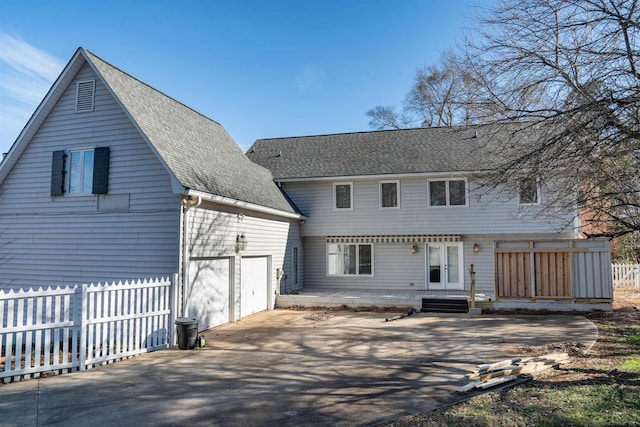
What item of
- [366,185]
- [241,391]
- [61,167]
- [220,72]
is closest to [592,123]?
[241,391]

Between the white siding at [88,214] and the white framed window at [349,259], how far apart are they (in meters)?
9.56

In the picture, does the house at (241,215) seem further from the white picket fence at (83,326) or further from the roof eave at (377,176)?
the white picket fence at (83,326)

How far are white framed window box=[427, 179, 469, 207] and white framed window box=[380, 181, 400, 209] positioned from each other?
1.40 meters

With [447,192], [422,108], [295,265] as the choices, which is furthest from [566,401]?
[422,108]

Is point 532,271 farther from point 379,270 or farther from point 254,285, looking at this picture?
point 254,285

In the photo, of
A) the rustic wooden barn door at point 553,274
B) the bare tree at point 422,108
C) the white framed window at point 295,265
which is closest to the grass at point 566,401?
the rustic wooden barn door at point 553,274

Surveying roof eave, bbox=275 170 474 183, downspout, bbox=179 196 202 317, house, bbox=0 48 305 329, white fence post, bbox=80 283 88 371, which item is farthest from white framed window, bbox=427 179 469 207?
white fence post, bbox=80 283 88 371

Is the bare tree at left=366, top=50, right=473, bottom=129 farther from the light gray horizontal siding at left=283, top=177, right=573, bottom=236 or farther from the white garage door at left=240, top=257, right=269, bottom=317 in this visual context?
the white garage door at left=240, top=257, right=269, bottom=317

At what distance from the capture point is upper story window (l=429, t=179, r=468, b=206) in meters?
16.7

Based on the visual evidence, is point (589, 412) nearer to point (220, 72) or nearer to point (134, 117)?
point (134, 117)

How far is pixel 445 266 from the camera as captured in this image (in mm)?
16984

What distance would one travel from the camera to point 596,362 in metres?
7.23

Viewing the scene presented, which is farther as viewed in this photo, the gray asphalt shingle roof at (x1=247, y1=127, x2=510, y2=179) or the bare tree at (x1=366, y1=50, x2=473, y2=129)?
the bare tree at (x1=366, y1=50, x2=473, y2=129)

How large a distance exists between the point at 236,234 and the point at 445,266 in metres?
9.56
